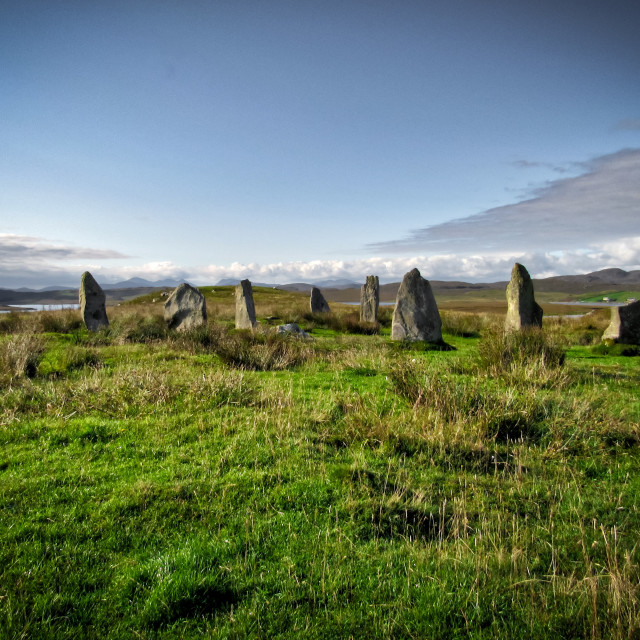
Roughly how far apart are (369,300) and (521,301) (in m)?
11.3

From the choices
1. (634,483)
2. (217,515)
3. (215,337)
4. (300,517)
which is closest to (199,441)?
(217,515)

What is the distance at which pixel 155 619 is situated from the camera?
10.5ft

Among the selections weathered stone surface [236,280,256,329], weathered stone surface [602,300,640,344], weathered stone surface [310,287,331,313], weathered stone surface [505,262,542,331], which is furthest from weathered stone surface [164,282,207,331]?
weathered stone surface [602,300,640,344]

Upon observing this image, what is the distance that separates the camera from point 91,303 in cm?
2261

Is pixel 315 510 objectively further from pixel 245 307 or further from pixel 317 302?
pixel 317 302

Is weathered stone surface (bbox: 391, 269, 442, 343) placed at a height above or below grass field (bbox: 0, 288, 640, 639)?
above

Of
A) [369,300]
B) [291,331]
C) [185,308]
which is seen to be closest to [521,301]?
[291,331]

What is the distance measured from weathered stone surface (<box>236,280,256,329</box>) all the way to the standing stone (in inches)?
316

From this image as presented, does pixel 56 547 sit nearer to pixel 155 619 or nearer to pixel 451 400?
pixel 155 619

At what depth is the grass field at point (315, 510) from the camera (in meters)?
3.24

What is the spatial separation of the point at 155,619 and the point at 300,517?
167 cm

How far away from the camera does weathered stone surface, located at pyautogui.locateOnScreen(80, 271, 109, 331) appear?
22.4m

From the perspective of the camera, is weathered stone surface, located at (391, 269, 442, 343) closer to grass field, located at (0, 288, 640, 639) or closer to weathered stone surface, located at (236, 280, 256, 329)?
grass field, located at (0, 288, 640, 639)

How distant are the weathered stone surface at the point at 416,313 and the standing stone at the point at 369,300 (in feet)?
31.8
